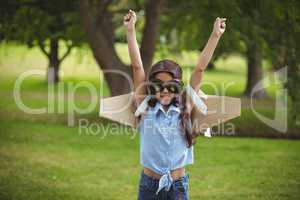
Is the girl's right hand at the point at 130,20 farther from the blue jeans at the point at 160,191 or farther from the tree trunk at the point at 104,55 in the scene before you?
the tree trunk at the point at 104,55

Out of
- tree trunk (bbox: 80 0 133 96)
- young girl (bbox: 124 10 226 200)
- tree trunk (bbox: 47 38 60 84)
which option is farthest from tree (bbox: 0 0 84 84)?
young girl (bbox: 124 10 226 200)

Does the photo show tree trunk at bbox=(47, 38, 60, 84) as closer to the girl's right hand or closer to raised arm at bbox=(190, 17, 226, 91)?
the girl's right hand

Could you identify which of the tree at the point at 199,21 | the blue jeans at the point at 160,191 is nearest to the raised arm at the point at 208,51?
the blue jeans at the point at 160,191

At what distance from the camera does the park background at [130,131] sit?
7582 millimetres

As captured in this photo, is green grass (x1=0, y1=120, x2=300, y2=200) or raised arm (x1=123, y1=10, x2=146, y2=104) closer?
raised arm (x1=123, y1=10, x2=146, y2=104)

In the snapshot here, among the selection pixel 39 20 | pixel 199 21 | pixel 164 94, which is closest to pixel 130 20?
pixel 164 94

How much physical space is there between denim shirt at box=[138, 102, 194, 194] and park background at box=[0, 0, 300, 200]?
10.7 ft

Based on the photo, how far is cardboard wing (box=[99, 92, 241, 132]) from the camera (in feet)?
12.6

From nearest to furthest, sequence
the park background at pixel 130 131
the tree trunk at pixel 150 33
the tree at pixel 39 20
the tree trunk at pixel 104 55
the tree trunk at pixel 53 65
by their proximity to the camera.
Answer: the park background at pixel 130 131 < the tree trunk at pixel 104 55 < the tree trunk at pixel 150 33 < the tree at pixel 39 20 < the tree trunk at pixel 53 65

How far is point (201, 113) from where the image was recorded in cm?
389

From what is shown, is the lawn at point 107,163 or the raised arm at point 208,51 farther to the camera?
the lawn at point 107,163

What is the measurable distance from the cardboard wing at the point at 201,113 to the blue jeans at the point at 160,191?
399 millimetres

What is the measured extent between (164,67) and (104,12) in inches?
434

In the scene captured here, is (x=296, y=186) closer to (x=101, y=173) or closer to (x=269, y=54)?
(x=101, y=173)
